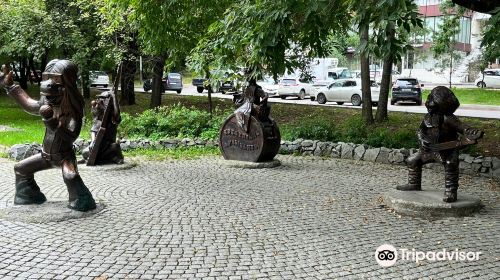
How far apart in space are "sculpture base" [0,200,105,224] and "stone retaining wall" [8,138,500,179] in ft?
16.8

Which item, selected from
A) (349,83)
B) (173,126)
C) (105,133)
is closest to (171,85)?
(349,83)

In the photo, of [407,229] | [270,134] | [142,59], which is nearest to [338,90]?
[142,59]

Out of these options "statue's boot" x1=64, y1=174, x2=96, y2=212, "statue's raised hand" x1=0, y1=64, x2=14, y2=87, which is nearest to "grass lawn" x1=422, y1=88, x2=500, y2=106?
"statue's boot" x1=64, y1=174, x2=96, y2=212

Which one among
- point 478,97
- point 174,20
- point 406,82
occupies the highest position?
point 174,20

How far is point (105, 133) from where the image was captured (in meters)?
10.9

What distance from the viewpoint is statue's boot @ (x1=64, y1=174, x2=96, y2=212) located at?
276 inches

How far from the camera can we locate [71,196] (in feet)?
23.3

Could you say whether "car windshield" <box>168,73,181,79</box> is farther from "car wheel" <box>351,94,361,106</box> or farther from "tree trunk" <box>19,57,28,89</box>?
"car wheel" <box>351,94,361,106</box>

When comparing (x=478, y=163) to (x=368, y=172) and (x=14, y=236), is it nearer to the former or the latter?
(x=368, y=172)

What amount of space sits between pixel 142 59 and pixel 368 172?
12.7 metres

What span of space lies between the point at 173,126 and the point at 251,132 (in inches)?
161

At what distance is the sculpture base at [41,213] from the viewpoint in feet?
22.1

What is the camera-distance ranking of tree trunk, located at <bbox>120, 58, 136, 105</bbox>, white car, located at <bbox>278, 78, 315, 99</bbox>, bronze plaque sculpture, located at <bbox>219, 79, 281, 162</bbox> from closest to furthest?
bronze plaque sculpture, located at <bbox>219, 79, 281, 162</bbox>, tree trunk, located at <bbox>120, 58, 136, 105</bbox>, white car, located at <bbox>278, 78, 315, 99</bbox>

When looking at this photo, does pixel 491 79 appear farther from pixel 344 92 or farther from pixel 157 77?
pixel 157 77
